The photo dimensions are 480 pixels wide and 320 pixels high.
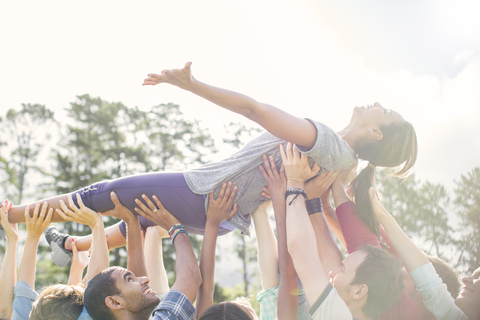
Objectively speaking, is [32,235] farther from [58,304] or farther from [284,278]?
[284,278]

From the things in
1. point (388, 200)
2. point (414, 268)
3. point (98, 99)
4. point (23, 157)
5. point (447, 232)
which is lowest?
point (414, 268)

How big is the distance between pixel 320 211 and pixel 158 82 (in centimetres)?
154

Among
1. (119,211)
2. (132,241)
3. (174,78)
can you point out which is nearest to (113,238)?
(132,241)

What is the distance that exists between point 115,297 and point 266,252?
1125mm

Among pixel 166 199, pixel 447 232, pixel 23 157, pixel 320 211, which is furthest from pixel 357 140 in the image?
pixel 23 157

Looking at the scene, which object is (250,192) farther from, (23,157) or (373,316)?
(23,157)

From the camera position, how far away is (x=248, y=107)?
2.15m

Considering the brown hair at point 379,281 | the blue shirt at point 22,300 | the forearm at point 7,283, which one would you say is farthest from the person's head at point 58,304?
the brown hair at point 379,281

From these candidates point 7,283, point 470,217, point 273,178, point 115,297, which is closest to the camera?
point 115,297

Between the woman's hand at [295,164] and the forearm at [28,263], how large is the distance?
2.11m

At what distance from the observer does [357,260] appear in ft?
7.17

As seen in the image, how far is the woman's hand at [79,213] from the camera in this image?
105 inches

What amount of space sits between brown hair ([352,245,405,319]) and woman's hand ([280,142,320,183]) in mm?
696

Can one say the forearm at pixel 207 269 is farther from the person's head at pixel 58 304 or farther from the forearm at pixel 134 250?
the person's head at pixel 58 304
